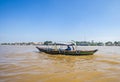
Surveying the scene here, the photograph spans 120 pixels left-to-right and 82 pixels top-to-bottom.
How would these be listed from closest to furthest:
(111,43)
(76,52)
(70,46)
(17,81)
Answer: (17,81), (76,52), (70,46), (111,43)

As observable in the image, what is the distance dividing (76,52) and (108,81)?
1491 centimetres

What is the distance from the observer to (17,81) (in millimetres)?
7129

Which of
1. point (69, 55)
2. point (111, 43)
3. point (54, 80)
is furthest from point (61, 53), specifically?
point (111, 43)

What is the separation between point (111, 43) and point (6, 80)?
535 feet

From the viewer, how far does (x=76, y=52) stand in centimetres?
2230

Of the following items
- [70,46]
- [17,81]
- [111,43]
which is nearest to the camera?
[17,81]

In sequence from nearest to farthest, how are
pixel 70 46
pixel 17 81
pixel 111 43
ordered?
pixel 17 81 < pixel 70 46 < pixel 111 43

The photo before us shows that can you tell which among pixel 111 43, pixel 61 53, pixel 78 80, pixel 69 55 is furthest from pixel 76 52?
pixel 111 43

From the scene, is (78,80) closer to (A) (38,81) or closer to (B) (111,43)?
(A) (38,81)

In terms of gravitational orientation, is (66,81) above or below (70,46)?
below

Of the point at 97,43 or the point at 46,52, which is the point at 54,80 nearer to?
the point at 46,52

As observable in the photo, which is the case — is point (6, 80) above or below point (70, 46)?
below

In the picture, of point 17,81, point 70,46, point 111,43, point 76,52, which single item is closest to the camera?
point 17,81

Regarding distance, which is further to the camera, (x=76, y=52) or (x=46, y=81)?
(x=76, y=52)
